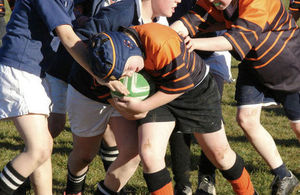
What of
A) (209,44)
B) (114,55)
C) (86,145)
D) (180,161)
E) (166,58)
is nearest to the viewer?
(114,55)

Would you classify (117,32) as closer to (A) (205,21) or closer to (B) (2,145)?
(A) (205,21)

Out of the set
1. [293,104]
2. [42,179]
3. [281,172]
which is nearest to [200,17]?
[293,104]

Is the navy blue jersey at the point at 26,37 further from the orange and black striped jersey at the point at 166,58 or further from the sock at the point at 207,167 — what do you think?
the sock at the point at 207,167

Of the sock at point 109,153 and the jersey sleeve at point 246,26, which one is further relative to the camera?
the sock at point 109,153

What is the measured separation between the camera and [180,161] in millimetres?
4246

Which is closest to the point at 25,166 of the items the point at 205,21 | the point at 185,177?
the point at 185,177

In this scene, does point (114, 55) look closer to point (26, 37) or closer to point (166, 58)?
point (166, 58)

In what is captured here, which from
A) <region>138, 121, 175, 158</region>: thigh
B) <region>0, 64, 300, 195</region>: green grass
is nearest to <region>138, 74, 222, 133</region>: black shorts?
<region>138, 121, 175, 158</region>: thigh

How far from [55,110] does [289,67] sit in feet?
5.97

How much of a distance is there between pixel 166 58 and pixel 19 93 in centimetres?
95

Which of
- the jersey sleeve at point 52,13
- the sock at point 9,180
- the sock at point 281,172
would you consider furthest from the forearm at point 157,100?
the sock at point 281,172

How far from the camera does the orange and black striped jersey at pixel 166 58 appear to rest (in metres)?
3.22

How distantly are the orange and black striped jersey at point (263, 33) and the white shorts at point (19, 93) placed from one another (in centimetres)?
120

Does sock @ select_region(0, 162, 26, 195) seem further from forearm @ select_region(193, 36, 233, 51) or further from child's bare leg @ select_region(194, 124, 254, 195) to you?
forearm @ select_region(193, 36, 233, 51)
